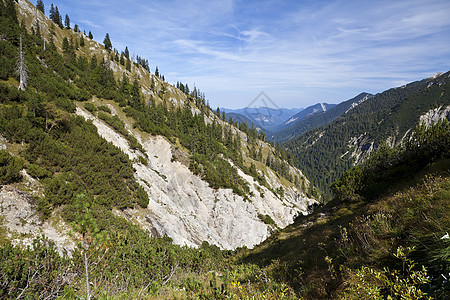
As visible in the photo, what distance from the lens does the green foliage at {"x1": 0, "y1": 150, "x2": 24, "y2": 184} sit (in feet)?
47.9

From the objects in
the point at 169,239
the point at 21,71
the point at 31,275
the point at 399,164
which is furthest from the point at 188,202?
the point at 31,275

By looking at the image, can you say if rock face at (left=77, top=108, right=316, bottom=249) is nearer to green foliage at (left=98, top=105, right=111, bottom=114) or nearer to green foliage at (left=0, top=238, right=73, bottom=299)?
green foliage at (left=98, top=105, right=111, bottom=114)

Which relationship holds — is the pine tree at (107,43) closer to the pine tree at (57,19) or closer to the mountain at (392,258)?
the pine tree at (57,19)

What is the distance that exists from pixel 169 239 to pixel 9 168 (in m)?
13.4

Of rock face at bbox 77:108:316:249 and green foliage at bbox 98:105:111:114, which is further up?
green foliage at bbox 98:105:111:114

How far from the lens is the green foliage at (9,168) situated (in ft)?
47.9

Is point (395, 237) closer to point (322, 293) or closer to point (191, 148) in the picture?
point (322, 293)

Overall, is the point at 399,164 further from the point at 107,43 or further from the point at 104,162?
the point at 107,43

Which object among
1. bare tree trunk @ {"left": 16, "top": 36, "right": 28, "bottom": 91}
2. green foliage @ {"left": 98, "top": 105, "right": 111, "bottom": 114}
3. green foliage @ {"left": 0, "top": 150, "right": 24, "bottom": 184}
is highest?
bare tree trunk @ {"left": 16, "top": 36, "right": 28, "bottom": 91}

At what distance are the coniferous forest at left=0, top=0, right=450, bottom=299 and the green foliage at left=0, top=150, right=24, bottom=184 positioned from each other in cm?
7

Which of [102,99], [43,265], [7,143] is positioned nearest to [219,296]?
[43,265]

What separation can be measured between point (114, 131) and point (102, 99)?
13821 millimetres

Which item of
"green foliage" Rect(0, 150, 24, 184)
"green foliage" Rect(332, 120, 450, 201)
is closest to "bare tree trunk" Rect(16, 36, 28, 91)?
"green foliage" Rect(0, 150, 24, 184)

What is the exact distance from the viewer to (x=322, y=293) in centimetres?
593
